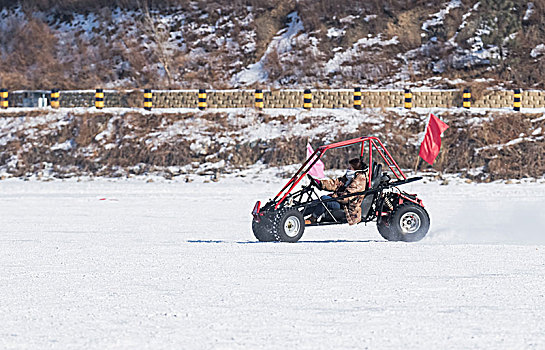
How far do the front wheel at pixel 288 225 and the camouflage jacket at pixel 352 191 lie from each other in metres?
0.56

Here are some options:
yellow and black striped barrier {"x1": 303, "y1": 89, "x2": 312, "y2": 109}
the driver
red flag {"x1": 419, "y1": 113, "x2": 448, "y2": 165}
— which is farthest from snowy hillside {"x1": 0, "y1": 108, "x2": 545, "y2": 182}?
the driver

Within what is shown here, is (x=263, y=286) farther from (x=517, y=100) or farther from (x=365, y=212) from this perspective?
(x=517, y=100)

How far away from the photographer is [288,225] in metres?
12.5

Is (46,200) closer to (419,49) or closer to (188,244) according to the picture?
(188,244)

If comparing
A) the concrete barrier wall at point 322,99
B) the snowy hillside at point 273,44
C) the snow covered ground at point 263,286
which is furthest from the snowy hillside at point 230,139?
the snow covered ground at point 263,286

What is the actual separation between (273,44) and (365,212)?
30678 mm

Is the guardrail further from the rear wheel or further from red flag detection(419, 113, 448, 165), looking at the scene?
the rear wheel

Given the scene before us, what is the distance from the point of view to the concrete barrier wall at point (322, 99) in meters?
33.5

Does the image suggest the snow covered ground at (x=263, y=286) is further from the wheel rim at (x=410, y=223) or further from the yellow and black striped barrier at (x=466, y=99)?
the yellow and black striped barrier at (x=466, y=99)

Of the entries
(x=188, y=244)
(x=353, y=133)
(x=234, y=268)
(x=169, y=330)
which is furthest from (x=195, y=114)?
(x=169, y=330)

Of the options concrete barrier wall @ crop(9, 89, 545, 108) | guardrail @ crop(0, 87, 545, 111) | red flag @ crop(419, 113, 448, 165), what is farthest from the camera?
concrete barrier wall @ crop(9, 89, 545, 108)

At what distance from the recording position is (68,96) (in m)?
36.3

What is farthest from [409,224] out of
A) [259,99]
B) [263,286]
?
[259,99]

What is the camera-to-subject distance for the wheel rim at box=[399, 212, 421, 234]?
41.9 ft
